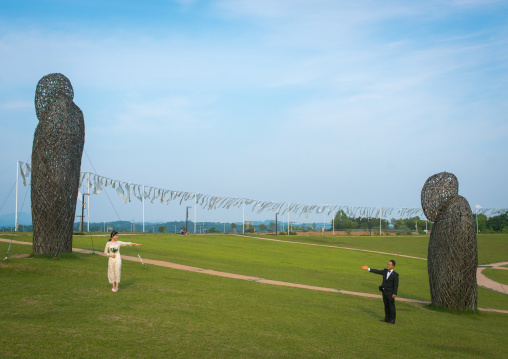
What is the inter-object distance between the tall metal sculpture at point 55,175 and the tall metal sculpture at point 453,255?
15920 mm

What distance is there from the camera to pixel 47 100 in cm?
2147

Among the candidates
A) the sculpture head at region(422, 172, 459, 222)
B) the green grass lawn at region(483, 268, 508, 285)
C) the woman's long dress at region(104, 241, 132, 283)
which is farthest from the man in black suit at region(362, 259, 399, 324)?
the green grass lawn at region(483, 268, 508, 285)

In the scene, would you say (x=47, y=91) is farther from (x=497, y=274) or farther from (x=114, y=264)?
(x=497, y=274)

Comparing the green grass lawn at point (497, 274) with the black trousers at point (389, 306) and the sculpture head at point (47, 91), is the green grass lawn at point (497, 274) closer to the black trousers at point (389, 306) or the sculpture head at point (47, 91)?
the black trousers at point (389, 306)

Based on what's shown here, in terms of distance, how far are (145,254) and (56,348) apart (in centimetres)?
1886

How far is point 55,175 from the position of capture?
19734mm


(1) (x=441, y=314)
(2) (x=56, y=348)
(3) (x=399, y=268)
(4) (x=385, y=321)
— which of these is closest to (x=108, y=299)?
(2) (x=56, y=348)

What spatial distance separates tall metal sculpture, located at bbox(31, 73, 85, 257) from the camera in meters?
19.6

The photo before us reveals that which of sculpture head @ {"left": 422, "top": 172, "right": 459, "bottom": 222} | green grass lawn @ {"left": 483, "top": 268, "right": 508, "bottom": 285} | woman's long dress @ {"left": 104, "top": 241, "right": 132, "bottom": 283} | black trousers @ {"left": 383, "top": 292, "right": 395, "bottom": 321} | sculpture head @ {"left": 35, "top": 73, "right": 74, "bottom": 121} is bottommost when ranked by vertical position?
green grass lawn @ {"left": 483, "top": 268, "right": 508, "bottom": 285}

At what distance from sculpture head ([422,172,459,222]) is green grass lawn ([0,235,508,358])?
13.2ft

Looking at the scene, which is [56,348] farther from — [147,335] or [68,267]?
[68,267]

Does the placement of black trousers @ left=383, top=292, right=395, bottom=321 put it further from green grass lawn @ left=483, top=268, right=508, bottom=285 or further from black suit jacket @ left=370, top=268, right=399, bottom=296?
green grass lawn @ left=483, top=268, right=508, bottom=285

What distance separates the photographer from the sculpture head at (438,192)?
18609 mm

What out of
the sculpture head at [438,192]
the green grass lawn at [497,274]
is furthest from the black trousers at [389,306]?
the green grass lawn at [497,274]
